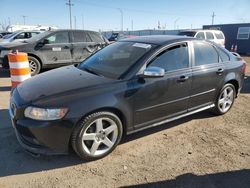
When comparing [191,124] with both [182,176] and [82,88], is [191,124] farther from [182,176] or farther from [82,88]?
[82,88]

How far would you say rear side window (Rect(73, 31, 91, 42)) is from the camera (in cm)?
973

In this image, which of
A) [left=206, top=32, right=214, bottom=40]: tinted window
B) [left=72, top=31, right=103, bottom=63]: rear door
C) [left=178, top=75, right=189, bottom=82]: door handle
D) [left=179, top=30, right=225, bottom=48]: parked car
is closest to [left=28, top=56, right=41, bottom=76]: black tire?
A: [left=72, top=31, right=103, bottom=63]: rear door

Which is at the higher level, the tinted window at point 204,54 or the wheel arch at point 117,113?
the tinted window at point 204,54

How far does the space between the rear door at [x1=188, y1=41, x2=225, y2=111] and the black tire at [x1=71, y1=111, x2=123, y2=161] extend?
1611 mm

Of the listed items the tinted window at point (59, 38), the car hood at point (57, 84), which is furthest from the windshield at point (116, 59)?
the tinted window at point (59, 38)

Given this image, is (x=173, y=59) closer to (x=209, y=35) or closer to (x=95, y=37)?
(x=95, y=37)

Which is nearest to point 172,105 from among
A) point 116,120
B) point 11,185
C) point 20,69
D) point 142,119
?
point 142,119

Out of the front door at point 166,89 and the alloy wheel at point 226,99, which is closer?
the front door at point 166,89

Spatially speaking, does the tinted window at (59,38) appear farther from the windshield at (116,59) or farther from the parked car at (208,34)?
the parked car at (208,34)

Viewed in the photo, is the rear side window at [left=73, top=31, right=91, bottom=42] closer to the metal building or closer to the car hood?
the car hood

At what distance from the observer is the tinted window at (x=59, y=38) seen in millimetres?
9211

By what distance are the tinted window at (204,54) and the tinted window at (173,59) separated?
277 millimetres

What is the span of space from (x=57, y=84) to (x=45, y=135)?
813 mm

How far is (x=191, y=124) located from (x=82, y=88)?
240 centimetres
